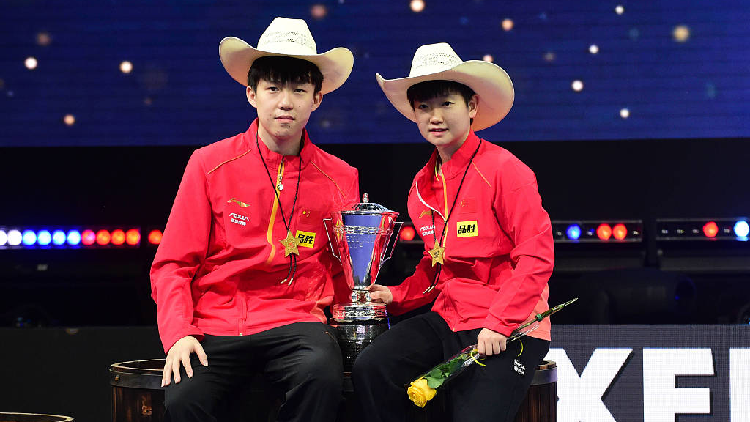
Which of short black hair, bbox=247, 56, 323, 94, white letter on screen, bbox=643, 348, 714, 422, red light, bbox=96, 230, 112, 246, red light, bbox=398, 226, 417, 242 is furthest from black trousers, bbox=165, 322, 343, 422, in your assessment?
red light, bbox=96, 230, 112, 246

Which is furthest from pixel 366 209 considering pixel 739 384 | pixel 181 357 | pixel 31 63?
pixel 31 63

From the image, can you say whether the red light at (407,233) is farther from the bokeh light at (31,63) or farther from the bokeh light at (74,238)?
the bokeh light at (31,63)

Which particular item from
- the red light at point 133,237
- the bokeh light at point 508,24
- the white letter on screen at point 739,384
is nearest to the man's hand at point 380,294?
the white letter on screen at point 739,384

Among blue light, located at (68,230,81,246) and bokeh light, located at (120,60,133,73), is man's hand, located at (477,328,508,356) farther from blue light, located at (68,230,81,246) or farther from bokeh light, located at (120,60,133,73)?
bokeh light, located at (120,60,133,73)

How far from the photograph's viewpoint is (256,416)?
311 cm

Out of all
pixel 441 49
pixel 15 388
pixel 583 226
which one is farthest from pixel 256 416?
pixel 583 226

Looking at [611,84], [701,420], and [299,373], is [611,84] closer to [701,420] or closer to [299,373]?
[701,420]

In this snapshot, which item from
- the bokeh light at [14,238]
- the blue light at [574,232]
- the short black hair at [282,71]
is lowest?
the bokeh light at [14,238]

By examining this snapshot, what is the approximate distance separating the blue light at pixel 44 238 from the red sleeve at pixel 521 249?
3410 mm

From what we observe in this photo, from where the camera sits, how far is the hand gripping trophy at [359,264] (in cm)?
328

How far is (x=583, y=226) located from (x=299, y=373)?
120 inches

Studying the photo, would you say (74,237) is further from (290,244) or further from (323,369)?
(323,369)

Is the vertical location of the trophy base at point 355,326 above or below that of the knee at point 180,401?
above

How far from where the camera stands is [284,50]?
3309 mm
